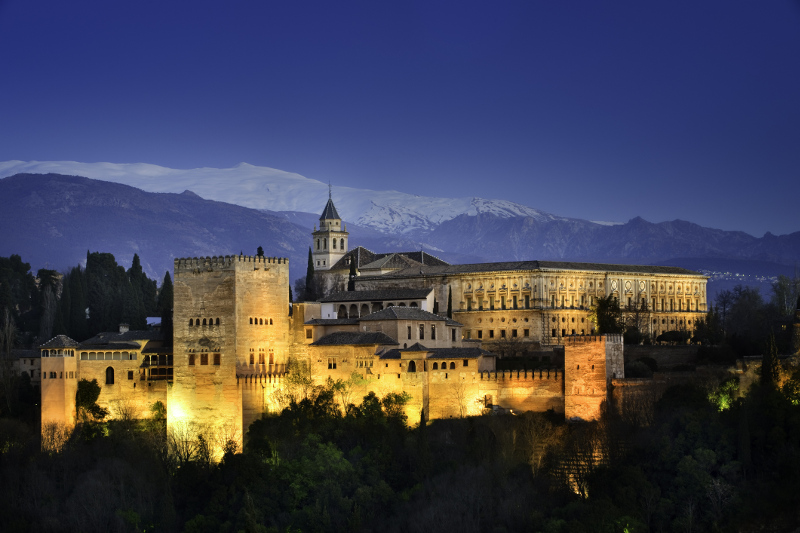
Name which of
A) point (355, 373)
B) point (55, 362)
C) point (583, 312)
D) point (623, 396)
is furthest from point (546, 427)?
point (583, 312)

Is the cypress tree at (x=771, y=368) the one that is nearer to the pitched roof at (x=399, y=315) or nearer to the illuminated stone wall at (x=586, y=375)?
the illuminated stone wall at (x=586, y=375)

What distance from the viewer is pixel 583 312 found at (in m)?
78.6

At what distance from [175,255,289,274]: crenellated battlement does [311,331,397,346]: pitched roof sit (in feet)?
15.1

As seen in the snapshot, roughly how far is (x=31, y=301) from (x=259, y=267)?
117ft

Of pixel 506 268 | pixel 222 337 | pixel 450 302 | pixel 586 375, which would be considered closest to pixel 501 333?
pixel 450 302

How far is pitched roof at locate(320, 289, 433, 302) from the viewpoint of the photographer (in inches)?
2756

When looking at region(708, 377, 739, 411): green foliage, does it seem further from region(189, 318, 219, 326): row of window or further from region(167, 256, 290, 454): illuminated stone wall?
region(189, 318, 219, 326): row of window

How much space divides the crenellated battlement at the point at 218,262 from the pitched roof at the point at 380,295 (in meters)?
17.0

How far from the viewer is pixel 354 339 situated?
5400 cm

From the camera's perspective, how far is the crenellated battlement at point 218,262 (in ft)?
171

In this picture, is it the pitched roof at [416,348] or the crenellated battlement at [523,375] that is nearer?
the crenellated battlement at [523,375]

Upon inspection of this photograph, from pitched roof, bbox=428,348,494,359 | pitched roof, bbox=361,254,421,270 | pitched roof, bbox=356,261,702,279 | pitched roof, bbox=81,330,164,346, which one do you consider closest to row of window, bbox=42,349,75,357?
pitched roof, bbox=81,330,164,346

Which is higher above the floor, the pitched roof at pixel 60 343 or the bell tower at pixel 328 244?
the bell tower at pixel 328 244

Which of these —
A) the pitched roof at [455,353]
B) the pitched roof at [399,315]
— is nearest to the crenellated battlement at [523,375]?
the pitched roof at [455,353]
